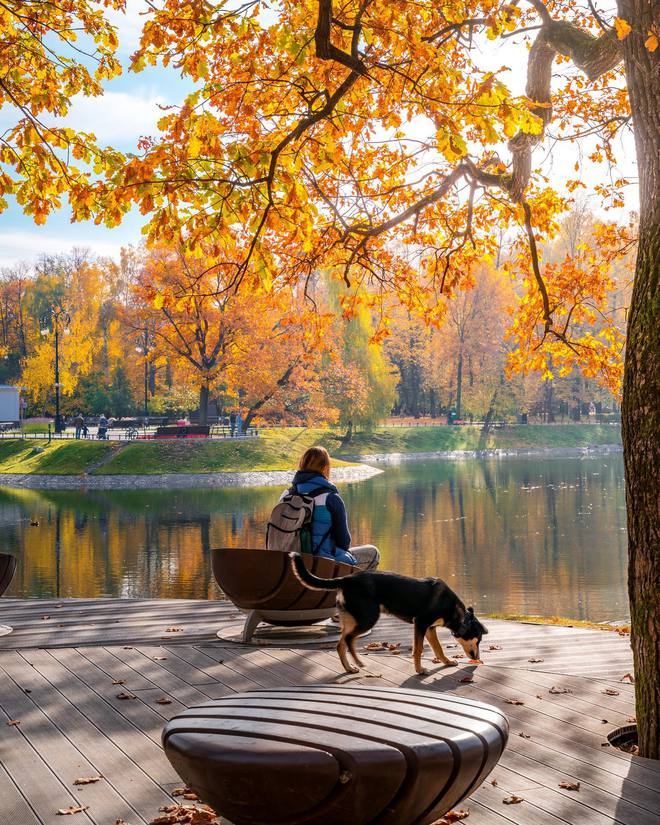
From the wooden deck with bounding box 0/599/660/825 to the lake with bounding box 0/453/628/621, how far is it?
8451 millimetres

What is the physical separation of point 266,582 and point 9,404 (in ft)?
181

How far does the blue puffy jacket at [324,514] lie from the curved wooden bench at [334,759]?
399 cm

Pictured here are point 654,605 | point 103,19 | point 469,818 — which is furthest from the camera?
point 103,19

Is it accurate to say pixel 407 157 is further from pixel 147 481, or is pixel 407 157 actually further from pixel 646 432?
pixel 147 481

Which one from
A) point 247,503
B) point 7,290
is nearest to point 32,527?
point 247,503

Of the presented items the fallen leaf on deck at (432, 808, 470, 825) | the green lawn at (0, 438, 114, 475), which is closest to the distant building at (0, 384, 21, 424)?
the green lawn at (0, 438, 114, 475)

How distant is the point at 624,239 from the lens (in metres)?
13.5

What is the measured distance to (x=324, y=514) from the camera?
23.5 feet

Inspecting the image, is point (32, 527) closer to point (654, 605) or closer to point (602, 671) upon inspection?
point (602, 671)

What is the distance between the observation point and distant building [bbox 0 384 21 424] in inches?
2291

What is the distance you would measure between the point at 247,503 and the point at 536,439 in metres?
Answer: 30.2

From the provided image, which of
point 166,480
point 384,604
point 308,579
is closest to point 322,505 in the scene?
point 384,604

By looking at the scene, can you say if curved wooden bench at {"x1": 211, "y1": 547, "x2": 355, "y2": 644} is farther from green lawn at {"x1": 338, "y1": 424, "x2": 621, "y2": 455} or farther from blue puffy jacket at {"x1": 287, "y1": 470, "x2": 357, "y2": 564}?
green lawn at {"x1": 338, "y1": 424, "x2": 621, "y2": 455}

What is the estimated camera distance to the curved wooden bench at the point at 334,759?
109 inches
